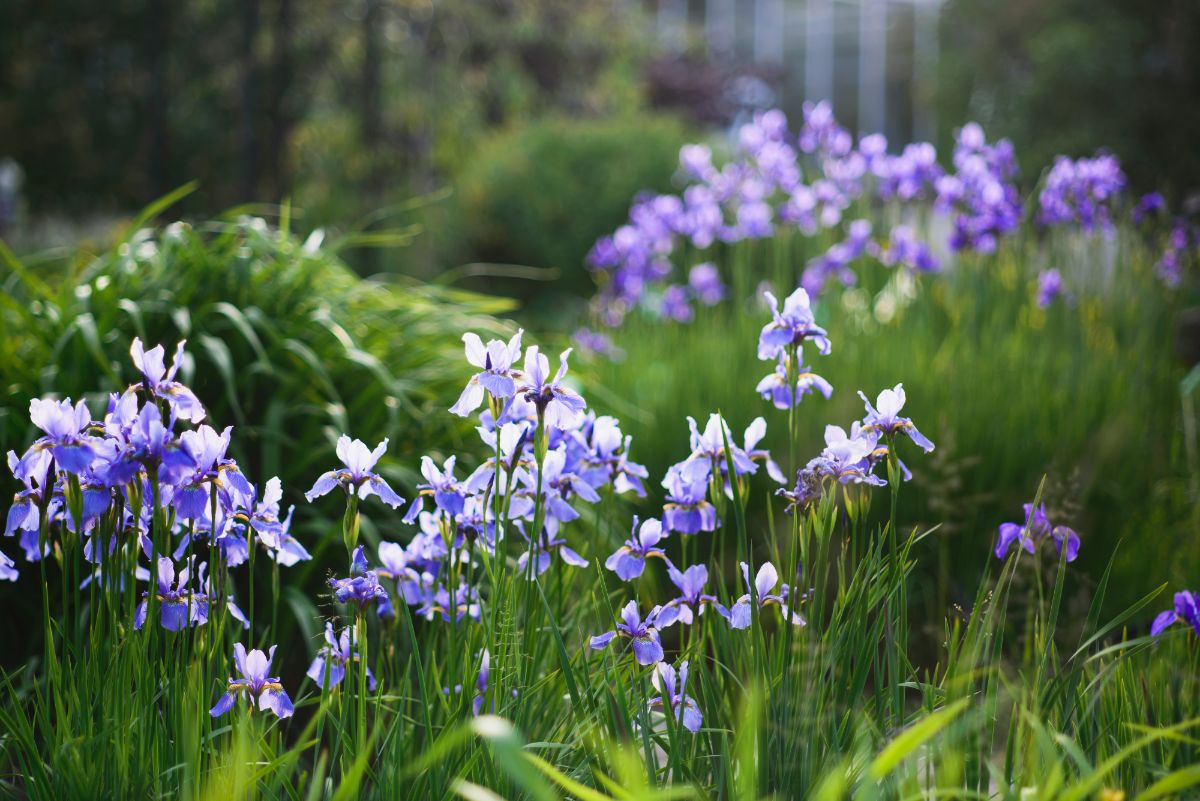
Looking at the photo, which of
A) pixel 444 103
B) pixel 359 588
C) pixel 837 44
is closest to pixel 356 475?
pixel 359 588

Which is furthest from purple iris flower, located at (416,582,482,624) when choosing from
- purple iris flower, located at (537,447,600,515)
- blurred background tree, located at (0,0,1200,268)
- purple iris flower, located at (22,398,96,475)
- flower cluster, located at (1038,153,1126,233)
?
blurred background tree, located at (0,0,1200,268)

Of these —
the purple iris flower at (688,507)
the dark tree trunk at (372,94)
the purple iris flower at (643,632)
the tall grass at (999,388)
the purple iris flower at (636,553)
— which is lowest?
the tall grass at (999,388)

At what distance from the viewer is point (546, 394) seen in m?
1.56

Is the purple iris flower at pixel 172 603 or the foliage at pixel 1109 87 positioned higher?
the foliage at pixel 1109 87

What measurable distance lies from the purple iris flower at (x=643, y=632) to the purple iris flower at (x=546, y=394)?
30 centimetres

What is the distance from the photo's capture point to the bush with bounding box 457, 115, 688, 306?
904 centimetres

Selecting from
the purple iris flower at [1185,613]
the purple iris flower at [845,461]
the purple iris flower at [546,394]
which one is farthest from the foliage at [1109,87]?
the purple iris flower at [546,394]

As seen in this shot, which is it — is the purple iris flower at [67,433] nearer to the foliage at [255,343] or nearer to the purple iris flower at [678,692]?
the purple iris flower at [678,692]

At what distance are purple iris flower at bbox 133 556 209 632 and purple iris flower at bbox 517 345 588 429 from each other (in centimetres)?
55

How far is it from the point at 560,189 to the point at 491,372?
7.77 m

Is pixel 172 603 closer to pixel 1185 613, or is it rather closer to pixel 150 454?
pixel 150 454

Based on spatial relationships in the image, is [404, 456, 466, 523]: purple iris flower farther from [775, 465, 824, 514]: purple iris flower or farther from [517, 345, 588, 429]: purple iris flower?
[775, 465, 824, 514]: purple iris flower

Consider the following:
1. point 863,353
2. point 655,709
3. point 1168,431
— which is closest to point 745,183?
point 863,353

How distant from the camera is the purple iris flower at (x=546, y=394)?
61.4 inches
